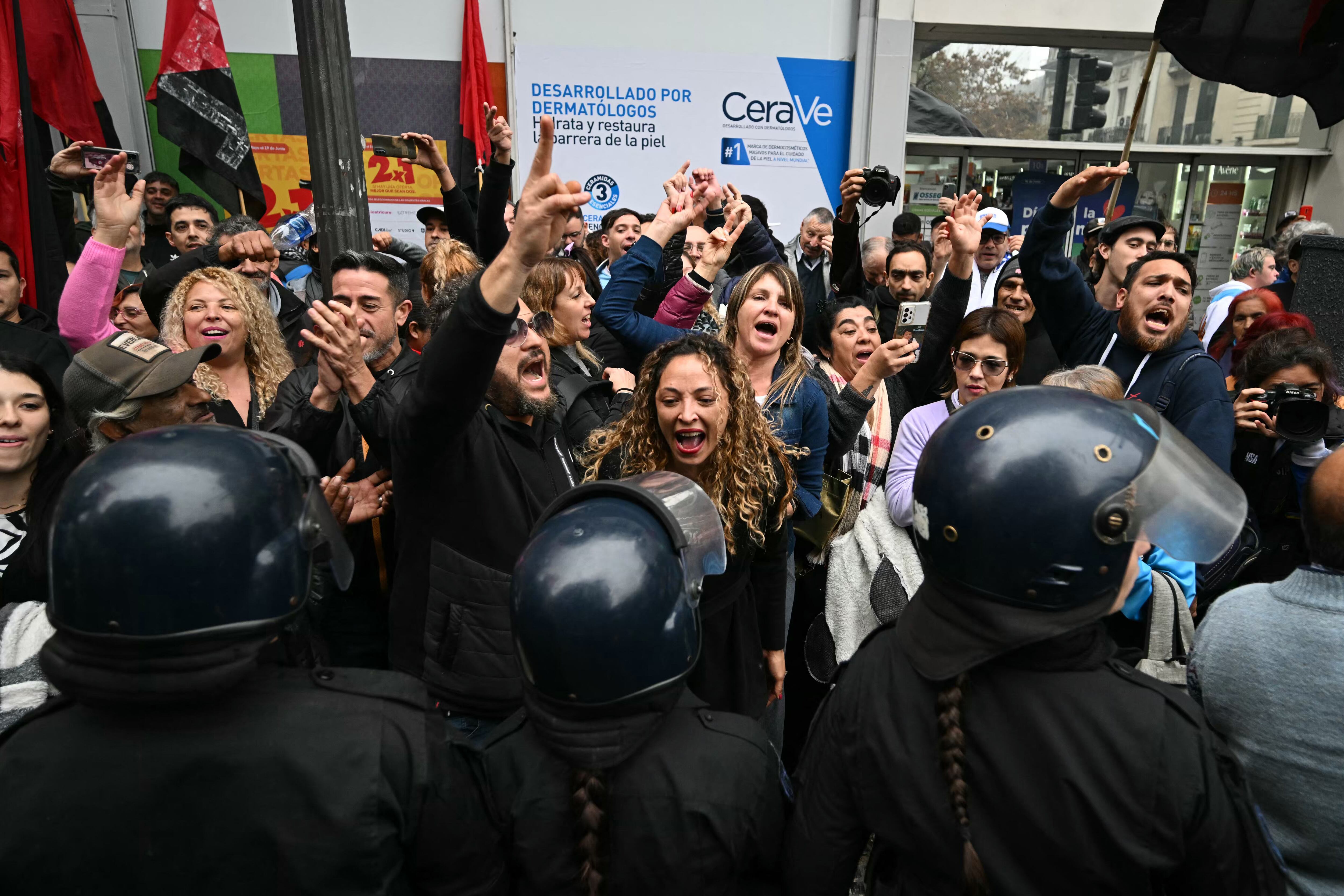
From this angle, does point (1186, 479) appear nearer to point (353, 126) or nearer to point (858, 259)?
point (353, 126)

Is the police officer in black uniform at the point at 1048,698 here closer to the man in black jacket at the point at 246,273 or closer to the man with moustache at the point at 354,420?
the man with moustache at the point at 354,420

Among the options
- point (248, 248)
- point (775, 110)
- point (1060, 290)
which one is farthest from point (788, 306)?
point (775, 110)

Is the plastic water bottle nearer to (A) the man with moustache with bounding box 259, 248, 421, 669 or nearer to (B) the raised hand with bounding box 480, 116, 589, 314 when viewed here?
(A) the man with moustache with bounding box 259, 248, 421, 669

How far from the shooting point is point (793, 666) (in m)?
3.40

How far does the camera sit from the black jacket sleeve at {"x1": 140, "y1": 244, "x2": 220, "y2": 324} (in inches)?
156

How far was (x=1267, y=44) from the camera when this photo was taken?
4.35 metres

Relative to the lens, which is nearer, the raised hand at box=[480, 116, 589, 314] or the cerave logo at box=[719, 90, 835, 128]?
the raised hand at box=[480, 116, 589, 314]

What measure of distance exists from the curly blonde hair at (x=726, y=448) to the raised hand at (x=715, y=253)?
2.75 ft

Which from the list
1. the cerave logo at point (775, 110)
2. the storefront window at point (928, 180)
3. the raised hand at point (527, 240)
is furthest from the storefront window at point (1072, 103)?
the raised hand at point (527, 240)

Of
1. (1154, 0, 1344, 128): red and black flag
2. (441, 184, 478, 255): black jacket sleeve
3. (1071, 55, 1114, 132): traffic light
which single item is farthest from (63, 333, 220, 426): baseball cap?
(1071, 55, 1114, 132): traffic light

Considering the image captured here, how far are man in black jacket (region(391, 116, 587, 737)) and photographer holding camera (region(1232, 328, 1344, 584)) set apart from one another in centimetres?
258

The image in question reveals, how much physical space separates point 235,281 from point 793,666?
9.17 ft

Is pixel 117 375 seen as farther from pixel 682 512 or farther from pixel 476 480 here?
pixel 682 512

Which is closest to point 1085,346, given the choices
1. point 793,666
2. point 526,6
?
point 793,666
